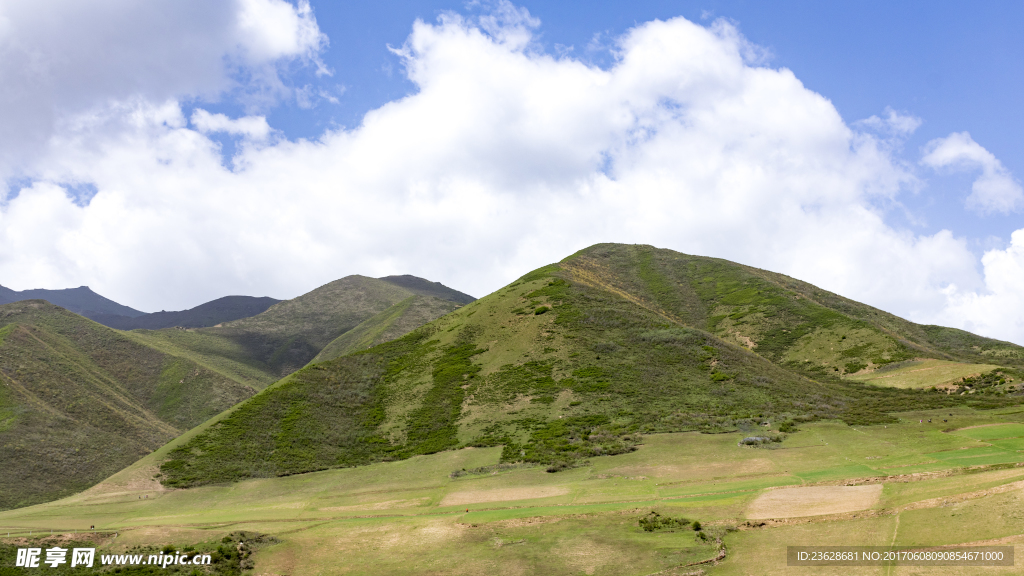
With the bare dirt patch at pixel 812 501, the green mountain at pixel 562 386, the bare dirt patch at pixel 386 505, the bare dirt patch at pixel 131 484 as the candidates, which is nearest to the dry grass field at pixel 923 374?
the green mountain at pixel 562 386

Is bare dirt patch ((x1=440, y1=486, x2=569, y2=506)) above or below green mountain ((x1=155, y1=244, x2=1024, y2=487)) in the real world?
below

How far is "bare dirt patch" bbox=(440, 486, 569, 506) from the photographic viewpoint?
147ft

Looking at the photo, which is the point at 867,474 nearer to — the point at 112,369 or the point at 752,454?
the point at 752,454

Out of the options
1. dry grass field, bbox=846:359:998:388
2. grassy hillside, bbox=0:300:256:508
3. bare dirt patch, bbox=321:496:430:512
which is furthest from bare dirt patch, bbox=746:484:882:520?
grassy hillside, bbox=0:300:256:508

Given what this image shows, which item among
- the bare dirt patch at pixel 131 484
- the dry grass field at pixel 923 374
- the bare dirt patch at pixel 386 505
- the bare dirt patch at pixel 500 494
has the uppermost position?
the dry grass field at pixel 923 374

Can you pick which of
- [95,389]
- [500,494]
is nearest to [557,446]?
[500,494]

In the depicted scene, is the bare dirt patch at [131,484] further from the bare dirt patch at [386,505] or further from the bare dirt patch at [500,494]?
the bare dirt patch at [500,494]

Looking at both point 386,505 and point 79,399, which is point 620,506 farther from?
point 79,399

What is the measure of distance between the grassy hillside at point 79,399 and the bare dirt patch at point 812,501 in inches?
3553

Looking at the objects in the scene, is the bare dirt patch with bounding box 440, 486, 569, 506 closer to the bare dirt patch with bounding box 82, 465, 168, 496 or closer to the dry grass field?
the bare dirt patch with bounding box 82, 465, 168, 496

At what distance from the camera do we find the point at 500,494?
46.4 meters

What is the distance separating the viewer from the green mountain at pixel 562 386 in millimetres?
61594

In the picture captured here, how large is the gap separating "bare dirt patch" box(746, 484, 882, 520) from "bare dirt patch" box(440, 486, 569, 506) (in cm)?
1499

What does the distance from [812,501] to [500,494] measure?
74.8 feet
